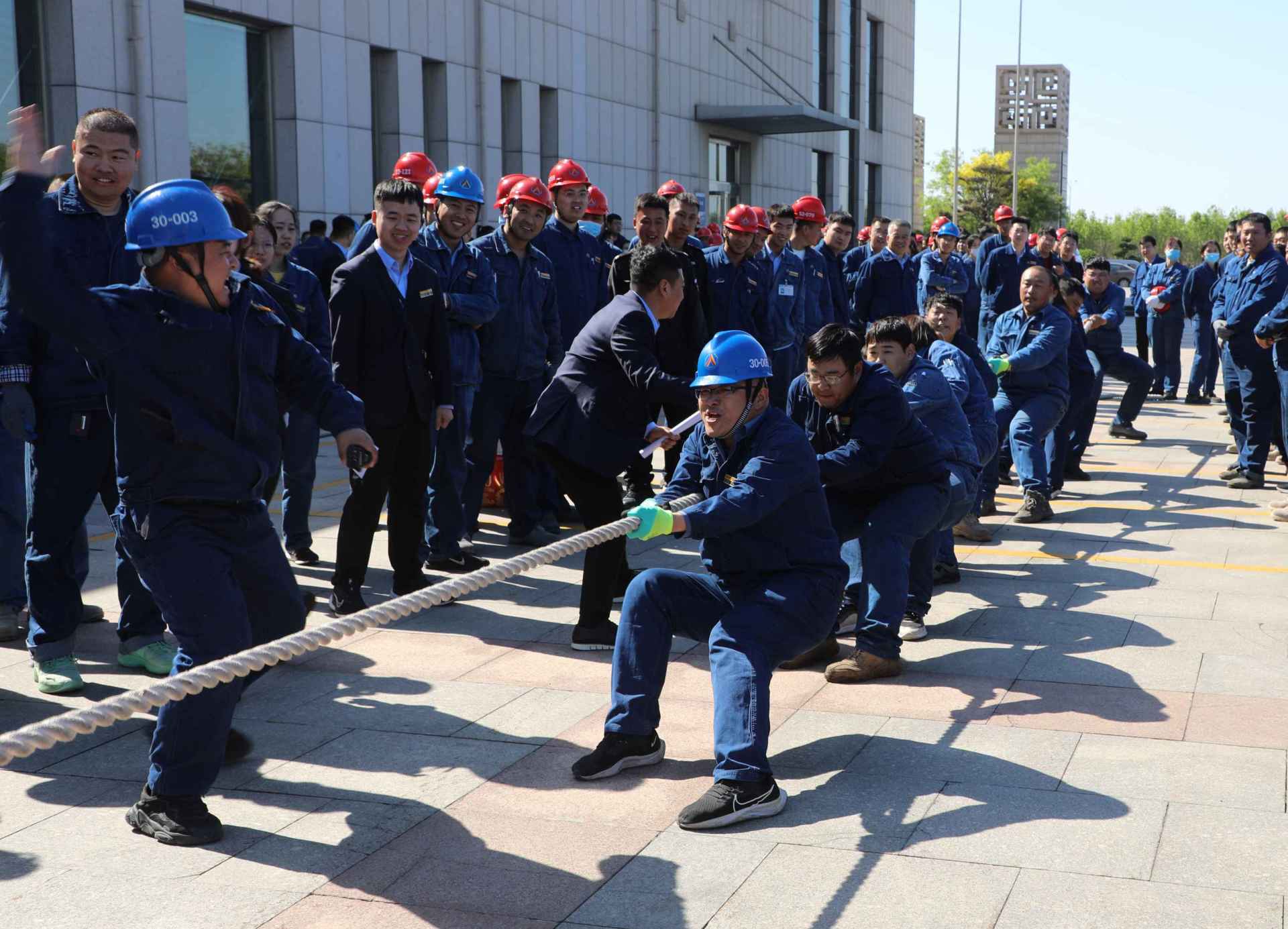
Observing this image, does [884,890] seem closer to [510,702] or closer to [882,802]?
[882,802]

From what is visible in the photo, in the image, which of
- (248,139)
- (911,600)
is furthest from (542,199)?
(248,139)

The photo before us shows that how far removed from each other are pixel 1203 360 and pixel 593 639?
548 inches

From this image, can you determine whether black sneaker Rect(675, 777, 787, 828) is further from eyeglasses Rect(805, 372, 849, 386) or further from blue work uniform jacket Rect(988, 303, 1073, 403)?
blue work uniform jacket Rect(988, 303, 1073, 403)

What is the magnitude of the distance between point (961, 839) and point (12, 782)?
9.83ft

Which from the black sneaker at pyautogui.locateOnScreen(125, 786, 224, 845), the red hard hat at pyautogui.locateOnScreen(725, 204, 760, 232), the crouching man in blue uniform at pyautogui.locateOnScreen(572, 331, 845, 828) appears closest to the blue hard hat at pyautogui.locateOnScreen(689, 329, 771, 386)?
the crouching man in blue uniform at pyautogui.locateOnScreen(572, 331, 845, 828)

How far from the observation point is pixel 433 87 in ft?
67.8

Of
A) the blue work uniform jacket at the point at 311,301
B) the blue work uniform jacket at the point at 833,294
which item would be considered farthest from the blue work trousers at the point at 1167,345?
the blue work uniform jacket at the point at 311,301

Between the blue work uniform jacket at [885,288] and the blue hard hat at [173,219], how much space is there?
9.43 metres

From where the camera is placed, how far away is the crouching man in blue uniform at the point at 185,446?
157 inches

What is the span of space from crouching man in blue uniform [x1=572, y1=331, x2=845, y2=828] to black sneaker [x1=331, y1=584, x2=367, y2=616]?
226 cm

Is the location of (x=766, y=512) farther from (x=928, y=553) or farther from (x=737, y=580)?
(x=928, y=553)

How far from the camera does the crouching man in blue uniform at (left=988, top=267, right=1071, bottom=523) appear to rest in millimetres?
9477

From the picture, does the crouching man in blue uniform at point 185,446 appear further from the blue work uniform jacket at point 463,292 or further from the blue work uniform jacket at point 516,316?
the blue work uniform jacket at point 516,316

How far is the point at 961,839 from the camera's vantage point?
158 inches
